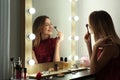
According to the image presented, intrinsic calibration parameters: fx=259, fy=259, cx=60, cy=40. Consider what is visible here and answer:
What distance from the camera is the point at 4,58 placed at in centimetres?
174

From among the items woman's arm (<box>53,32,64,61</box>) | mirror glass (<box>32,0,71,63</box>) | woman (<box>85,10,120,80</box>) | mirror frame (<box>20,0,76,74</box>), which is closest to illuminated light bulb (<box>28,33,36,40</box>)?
mirror frame (<box>20,0,76,74</box>)

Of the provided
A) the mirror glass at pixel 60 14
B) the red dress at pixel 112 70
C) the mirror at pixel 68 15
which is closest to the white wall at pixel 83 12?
the mirror at pixel 68 15

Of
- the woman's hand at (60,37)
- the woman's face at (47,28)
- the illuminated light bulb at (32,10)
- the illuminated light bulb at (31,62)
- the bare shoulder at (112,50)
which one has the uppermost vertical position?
the illuminated light bulb at (32,10)

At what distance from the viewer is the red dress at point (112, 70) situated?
76.7 inches

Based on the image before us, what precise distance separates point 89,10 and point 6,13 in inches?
42.4

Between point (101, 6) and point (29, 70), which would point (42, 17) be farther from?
point (101, 6)

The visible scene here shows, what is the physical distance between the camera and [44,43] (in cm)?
210

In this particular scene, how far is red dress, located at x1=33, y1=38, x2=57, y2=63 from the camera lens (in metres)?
2.04

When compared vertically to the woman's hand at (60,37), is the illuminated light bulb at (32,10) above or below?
above

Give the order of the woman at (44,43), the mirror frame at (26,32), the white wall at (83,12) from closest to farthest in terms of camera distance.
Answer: the mirror frame at (26,32) < the woman at (44,43) < the white wall at (83,12)

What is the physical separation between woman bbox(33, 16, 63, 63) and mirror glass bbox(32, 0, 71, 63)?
2.1 inches

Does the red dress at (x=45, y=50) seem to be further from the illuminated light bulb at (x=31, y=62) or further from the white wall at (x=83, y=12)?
the white wall at (x=83, y=12)

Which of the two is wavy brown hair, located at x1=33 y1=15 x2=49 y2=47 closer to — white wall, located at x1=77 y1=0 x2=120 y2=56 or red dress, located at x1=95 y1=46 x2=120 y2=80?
red dress, located at x1=95 y1=46 x2=120 y2=80

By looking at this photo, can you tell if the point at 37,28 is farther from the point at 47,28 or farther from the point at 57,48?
the point at 57,48
